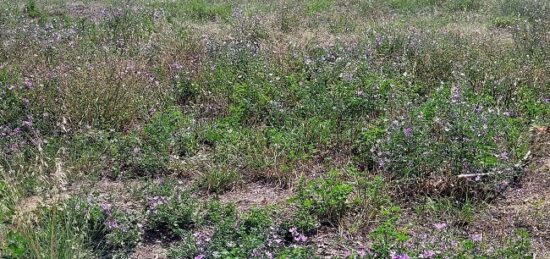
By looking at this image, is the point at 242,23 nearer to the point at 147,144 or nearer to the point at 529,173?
the point at 147,144

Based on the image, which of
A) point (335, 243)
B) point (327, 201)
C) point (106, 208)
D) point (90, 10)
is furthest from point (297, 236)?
point (90, 10)

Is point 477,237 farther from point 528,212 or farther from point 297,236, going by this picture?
point 297,236

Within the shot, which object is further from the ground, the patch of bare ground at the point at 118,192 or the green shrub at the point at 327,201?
the green shrub at the point at 327,201

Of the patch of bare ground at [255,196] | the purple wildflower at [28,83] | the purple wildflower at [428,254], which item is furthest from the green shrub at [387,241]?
the purple wildflower at [28,83]

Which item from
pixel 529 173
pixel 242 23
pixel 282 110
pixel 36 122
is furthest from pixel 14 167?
pixel 242 23

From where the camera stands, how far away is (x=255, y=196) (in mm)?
4863

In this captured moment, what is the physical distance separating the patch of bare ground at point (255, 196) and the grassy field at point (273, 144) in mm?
26

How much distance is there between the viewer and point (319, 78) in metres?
6.55

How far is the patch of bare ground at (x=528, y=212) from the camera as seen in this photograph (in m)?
4.11

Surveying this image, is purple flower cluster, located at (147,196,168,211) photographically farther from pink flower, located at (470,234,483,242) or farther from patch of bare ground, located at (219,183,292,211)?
pink flower, located at (470,234,483,242)

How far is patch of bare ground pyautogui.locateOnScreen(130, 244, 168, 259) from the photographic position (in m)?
3.99

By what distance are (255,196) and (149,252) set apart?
43.5 inches

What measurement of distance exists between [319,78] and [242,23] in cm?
313

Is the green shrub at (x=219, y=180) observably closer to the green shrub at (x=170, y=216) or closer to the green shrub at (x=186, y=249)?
the green shrub at (x=170, y=216)
